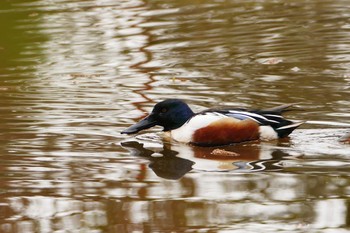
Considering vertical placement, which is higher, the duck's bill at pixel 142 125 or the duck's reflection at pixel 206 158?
the duck's bill at pixel 142 125

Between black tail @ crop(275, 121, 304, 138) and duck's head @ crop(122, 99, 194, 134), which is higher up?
duck's head @ crop(122, 99, 194, 134)

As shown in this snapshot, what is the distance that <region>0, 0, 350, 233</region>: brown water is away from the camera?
7301mm

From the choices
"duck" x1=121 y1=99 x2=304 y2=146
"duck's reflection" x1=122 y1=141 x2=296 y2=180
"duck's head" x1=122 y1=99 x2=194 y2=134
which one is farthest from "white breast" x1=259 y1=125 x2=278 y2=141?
"duck's head" x1=122 y1=99 x2=194 y2=134

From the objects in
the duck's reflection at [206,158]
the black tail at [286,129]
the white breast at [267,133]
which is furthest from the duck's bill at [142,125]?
Result: the black tail at [286,129]

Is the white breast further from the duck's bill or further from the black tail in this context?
the duck's bill

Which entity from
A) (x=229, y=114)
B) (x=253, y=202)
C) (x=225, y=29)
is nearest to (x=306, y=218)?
(x=253, y=202)

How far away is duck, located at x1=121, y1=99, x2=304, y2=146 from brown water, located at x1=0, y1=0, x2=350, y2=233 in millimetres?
130

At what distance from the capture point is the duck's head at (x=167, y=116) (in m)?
9.64

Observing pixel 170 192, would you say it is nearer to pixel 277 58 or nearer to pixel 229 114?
pixel 229 114

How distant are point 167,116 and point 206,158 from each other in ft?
2.71

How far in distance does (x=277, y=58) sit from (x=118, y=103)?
327 cm

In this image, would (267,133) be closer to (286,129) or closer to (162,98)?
(286,129)

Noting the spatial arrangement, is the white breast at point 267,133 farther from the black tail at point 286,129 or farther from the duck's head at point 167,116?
the duck's head at point 167,116

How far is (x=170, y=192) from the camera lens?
784cm
